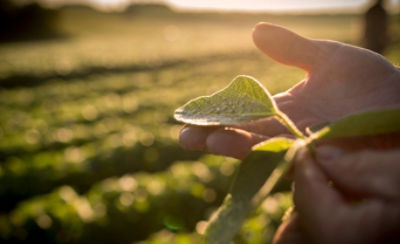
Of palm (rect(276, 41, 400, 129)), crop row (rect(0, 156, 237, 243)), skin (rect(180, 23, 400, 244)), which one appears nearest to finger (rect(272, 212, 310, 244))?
skin (rect(180, 23, 400, 244))

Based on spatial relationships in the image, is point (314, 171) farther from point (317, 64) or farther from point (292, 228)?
point (317, 64)

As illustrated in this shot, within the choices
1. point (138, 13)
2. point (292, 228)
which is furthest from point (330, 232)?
point (138, 13)

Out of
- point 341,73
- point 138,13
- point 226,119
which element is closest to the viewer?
point 226,119

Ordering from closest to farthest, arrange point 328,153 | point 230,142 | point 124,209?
1. point 328,153
2. point 230,142
3. point 124,209

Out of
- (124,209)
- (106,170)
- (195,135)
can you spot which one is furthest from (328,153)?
(106,170)

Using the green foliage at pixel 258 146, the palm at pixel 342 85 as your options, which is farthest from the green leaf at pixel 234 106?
the palm at pixel 342 85

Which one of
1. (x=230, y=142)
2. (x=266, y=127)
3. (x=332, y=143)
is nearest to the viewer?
(x=332, y=143)

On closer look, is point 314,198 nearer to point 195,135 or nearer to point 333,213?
point 333,213

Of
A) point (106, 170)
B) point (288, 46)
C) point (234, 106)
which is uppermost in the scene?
point (288, 46)
